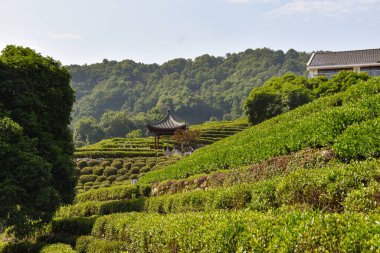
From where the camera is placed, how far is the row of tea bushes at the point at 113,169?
48969mm

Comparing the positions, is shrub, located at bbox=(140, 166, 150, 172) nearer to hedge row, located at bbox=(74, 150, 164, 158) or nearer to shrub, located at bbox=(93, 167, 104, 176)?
shrub, located at bbox=(93, 167, 104, 176)

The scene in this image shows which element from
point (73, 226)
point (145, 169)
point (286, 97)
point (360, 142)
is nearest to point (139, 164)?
point (145, 169)

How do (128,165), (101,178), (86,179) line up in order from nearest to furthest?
1. (101,178)
2. (86,179)
3. (128,165)

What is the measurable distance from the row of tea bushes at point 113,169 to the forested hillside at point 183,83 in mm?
75709

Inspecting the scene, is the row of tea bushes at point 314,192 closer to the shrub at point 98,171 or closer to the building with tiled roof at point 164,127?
the shrub at point 98,171

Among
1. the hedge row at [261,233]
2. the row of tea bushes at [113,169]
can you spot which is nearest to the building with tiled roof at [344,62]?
the row of tea bushes at [113,169]

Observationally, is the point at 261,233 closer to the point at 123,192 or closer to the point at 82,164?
the point at 123,192

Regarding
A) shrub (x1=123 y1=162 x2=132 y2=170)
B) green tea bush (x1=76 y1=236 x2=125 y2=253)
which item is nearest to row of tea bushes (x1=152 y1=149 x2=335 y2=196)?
green tea bush (x1=76 y1=236 x2=125 y2=253)

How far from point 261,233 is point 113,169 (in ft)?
152

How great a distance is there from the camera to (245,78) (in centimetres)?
16950

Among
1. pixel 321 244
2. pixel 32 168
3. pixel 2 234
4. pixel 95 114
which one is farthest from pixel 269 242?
pixel 95 114

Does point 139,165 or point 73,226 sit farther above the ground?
point 73,226

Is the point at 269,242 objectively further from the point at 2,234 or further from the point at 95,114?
the point at 95,114

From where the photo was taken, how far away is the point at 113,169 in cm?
5216
